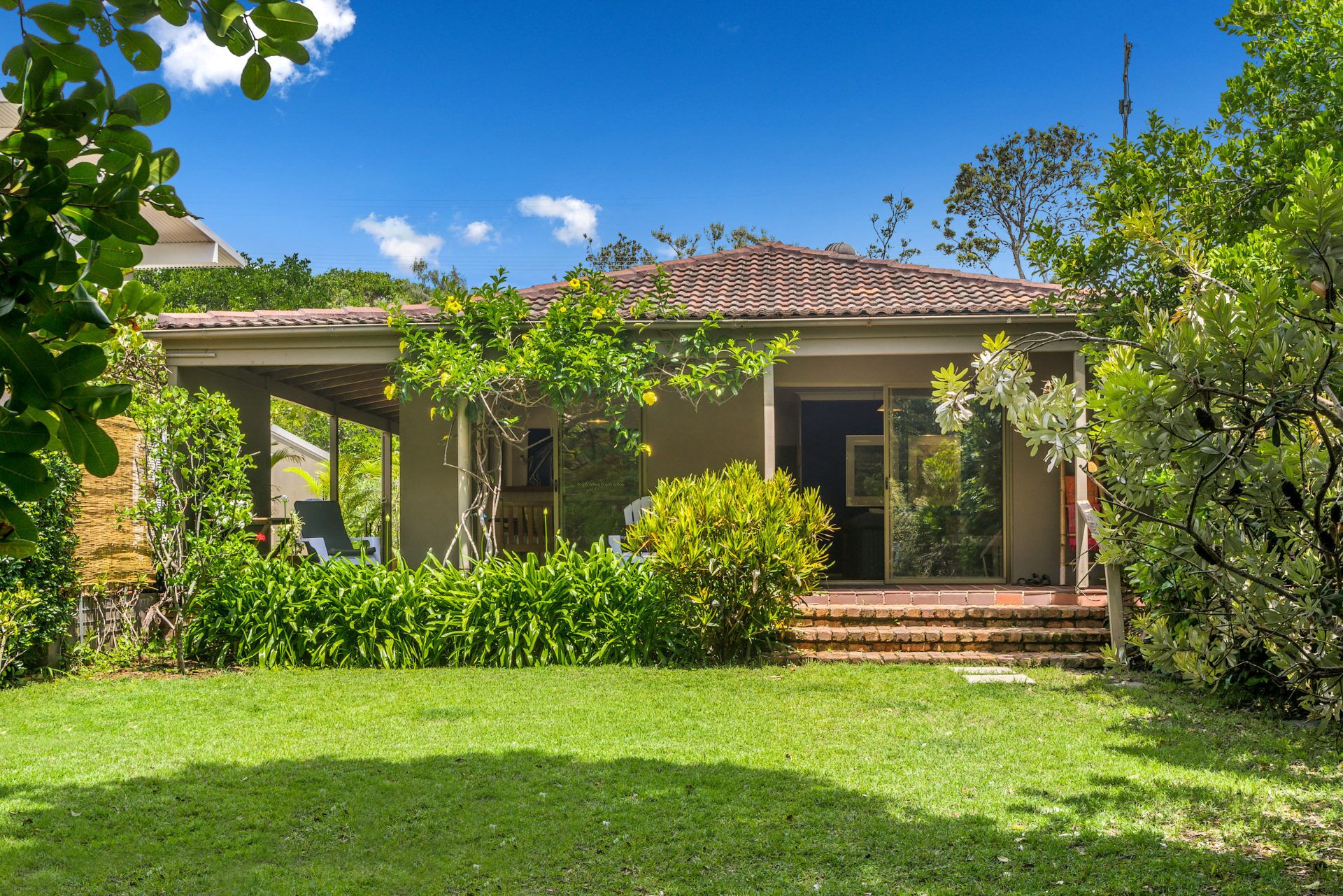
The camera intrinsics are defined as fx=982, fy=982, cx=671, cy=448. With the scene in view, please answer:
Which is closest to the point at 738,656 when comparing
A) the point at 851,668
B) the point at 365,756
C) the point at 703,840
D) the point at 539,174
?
the point at 851,668

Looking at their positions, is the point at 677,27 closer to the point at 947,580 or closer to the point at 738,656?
the point at 947,580

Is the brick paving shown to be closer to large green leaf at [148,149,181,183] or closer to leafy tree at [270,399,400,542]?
large green leaf at [148,149,181,183]

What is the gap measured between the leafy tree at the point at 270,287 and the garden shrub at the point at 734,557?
25757mm

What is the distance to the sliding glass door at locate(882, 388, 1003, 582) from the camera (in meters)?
11.8

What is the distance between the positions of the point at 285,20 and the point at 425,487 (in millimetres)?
10962

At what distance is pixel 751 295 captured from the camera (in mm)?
11680

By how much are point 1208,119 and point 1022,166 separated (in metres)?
25.1

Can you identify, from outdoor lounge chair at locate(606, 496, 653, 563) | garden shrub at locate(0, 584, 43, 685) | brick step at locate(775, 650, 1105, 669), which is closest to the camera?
garden shrub at locate(0, 584, 43, 685)

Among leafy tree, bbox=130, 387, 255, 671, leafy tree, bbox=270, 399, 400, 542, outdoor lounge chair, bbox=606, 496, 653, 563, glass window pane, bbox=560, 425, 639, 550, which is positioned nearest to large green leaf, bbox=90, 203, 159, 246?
leafy tree, bbox=130, 387, 255, 671

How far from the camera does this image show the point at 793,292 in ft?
39.7

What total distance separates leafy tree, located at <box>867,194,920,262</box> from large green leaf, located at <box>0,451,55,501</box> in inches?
1305

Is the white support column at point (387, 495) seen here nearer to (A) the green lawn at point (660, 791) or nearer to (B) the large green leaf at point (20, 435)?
(A) the green lawn at point (660, 791)

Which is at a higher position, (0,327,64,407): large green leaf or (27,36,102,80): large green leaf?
(27,36,102,80): large green leaf

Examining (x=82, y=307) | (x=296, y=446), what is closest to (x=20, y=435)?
(x=82, y=307)
